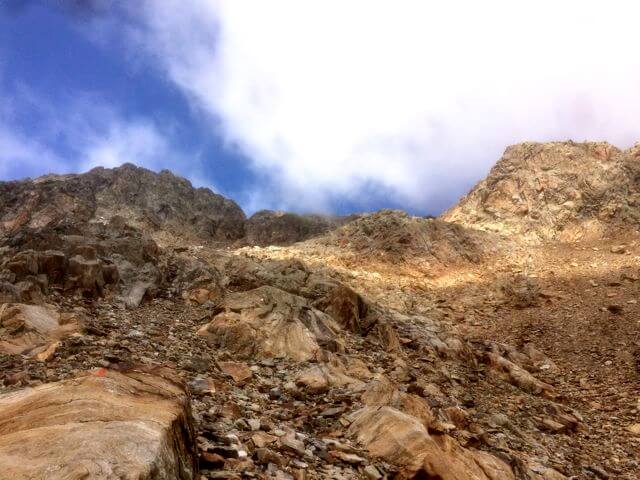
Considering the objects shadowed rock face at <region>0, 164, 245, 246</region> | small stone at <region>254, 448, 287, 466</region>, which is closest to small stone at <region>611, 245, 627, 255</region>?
small stone at <region>254, 448, 287, 466</region>

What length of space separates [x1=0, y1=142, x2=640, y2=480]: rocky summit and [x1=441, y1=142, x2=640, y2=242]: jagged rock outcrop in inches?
66.5

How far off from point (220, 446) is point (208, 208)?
166 feet

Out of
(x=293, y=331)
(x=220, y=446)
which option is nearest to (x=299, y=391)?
(x=293, y=331)

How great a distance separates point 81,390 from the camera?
6195 mm

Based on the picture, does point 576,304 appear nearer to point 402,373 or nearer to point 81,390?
point 402,373

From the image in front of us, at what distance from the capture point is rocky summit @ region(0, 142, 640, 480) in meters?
6.22

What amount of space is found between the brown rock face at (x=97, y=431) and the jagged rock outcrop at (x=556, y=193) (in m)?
36.8

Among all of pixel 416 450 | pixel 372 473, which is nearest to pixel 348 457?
pixel 372 473

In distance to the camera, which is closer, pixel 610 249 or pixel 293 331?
pixel 293 331

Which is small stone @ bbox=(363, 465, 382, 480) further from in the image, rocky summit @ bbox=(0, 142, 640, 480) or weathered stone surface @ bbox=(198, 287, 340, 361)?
weathered stone surface @ bbox=(198, 287, 340, 361)

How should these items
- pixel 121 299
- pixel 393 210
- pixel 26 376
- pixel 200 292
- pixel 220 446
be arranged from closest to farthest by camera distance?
pixel 220 446 < pixel 26 376 < pixel 121 299 < pixel 200 292 < pixel 393 210

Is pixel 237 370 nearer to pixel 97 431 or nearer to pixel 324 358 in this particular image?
pixel 324 358

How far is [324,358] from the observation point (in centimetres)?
1292

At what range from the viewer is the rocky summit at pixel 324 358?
6.22 m
